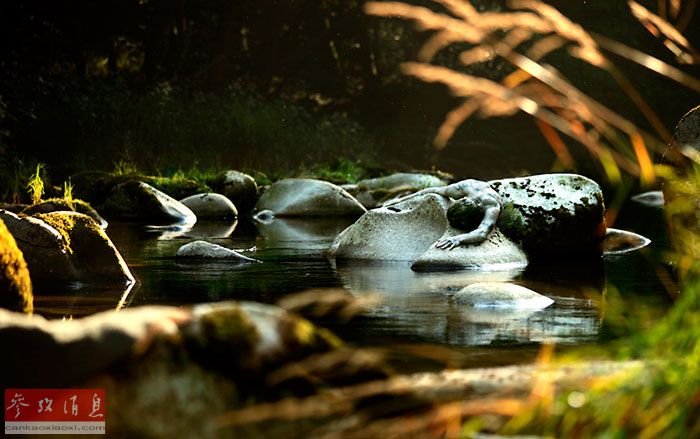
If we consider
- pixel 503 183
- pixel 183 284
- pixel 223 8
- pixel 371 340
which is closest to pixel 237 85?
pixel 223 8

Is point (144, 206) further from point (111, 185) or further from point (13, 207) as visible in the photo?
point (13, 207)

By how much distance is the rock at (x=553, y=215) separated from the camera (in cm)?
1078

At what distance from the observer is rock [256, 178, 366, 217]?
17.9m

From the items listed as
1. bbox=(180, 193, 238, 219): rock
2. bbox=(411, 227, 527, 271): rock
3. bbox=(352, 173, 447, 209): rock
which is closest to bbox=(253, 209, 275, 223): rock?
bbox=(180, 193, 238, 219): rock

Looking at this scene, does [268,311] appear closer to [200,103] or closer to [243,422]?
[243,422]

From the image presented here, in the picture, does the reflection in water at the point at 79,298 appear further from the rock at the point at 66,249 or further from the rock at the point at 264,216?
the rock at the point at 264,216

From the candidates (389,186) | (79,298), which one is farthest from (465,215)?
(389,186)

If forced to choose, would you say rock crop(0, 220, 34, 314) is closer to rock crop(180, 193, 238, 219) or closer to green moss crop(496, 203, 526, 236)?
green moss crop(496, 203, 526, 236)

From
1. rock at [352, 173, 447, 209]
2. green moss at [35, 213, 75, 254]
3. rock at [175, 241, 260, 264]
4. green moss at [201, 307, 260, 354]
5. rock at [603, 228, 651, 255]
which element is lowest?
Result: rock at [352, 173, 447, 209]

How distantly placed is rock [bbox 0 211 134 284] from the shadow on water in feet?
0.83

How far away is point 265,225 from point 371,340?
393 inches

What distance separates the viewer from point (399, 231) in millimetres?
10703

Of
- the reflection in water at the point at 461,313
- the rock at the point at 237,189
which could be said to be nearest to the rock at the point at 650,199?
the rock at the point at 237,189

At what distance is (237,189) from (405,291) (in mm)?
11574
